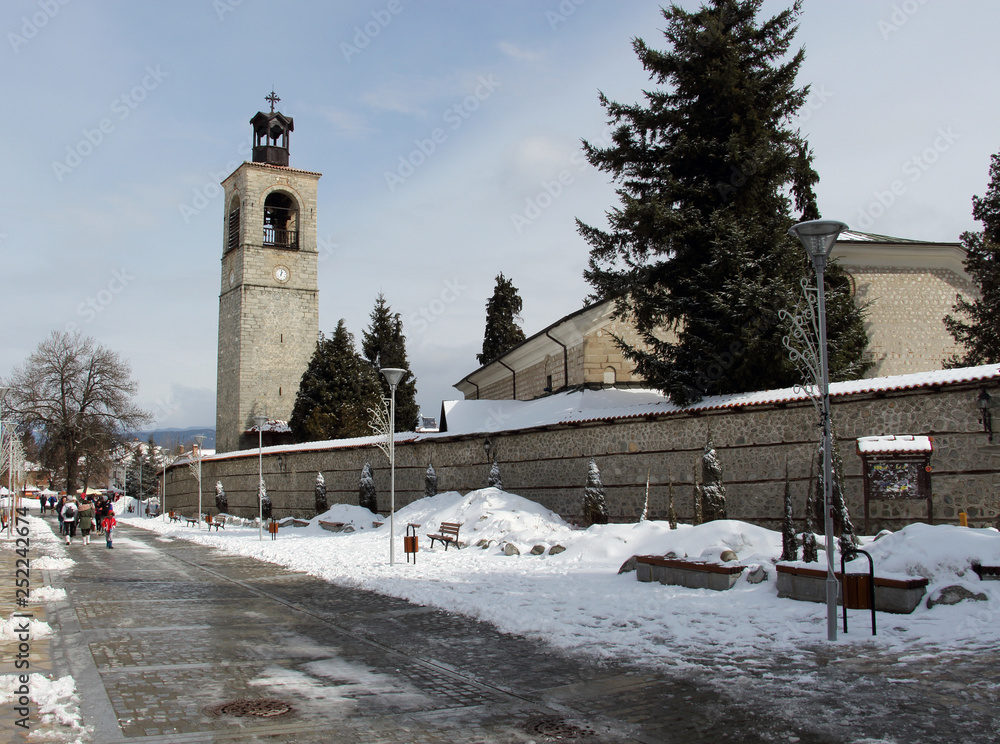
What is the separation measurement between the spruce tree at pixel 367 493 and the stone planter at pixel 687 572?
16931mm

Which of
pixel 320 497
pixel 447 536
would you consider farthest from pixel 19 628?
pixel 320 497

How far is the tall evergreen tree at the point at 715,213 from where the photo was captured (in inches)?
728

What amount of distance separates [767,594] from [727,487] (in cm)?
624

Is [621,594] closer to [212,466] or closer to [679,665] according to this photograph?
[679,665]

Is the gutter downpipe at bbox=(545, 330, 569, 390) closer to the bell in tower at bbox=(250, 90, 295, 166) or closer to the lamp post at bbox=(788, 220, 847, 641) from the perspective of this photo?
the lamp post at bbox=(788, 220, 847, 641)

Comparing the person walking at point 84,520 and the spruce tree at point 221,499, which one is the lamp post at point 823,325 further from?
the spruce tree at point 221,499

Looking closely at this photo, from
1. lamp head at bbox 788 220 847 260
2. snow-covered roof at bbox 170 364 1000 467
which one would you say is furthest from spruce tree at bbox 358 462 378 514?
lamp head at bbox 788 220 847 260

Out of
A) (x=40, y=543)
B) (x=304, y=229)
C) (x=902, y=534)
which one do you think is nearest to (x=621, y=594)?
(x=902, y=534)

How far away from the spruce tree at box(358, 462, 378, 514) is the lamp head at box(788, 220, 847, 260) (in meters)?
21.9

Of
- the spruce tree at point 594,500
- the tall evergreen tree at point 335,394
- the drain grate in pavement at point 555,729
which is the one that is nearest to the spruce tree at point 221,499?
the tall evergreen tree at point 335,394

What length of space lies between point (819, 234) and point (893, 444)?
6.26 meters

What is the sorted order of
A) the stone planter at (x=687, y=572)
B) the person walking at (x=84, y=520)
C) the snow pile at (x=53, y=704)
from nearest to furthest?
the snow pile at (x=53, y=704), the stone planter at (x=687, y=572), the person walking at (x=84, y=520)

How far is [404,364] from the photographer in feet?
181

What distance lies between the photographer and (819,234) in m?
8.52
